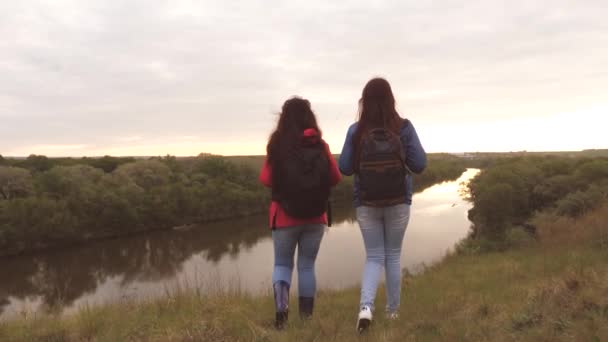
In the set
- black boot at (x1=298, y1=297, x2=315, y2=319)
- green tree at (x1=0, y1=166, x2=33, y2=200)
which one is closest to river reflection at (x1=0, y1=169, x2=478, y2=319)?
green tree at (x1=0, y1=166, x2=33, y2=200)

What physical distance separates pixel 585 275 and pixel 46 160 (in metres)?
50.8

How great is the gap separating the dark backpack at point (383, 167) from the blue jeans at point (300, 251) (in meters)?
0.44

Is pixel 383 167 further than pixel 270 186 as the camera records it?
No

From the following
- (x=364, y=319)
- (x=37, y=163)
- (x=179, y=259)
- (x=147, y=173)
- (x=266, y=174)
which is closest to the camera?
(x=364, y=319)

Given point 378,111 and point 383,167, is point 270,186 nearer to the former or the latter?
point 383,167

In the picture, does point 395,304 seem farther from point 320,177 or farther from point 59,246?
point 59,246

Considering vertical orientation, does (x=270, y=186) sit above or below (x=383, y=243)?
above

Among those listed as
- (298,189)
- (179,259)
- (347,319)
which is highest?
(298,189)

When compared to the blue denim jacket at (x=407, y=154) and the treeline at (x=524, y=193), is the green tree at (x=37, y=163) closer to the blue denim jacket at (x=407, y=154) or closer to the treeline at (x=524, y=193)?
the treeline at (x=524, y=193)

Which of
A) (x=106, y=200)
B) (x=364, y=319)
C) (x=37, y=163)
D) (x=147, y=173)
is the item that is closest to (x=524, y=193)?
(x=364, y=319)

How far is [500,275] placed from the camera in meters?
4.78

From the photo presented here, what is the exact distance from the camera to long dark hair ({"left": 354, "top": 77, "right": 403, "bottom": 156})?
100 inches

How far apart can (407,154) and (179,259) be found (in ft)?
69.8

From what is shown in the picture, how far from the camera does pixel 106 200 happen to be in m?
30.1
